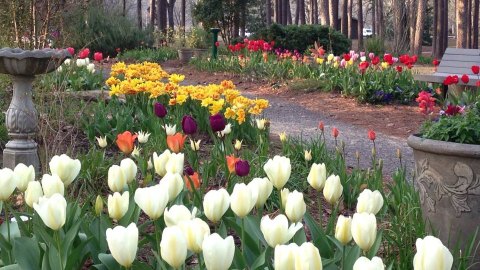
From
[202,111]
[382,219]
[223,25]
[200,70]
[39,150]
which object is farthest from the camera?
[223,25]

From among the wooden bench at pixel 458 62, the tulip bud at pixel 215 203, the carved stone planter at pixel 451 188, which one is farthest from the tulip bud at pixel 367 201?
the wooden bench at pixel 458 62

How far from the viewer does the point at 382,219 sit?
383 centimetres

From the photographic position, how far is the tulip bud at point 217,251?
161 cm

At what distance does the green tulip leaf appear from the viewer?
7.11 feet

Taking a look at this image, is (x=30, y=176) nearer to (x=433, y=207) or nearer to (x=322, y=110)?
(x=433, y=207)

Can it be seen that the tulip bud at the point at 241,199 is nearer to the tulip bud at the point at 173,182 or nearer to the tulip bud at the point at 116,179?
the tulip bud at the point at 173,182

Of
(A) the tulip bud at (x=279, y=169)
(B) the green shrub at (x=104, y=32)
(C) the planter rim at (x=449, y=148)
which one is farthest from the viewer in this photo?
(B) the green shrub at (x=104, y=32)

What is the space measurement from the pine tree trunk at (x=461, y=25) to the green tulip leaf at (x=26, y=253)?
65.3 ft

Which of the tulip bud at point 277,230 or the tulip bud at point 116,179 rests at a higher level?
the tulip bud at point 116,179

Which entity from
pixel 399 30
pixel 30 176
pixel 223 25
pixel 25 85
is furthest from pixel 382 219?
pixel 399 30

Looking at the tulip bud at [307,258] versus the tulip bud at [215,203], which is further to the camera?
the tulip bud at [215,203]

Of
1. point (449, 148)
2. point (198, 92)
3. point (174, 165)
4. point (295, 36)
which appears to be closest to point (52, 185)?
point (174, 165)

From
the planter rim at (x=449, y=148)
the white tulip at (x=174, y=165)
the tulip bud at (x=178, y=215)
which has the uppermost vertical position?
the white tulip at (x=174, y=165)

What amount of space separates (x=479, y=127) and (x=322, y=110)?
7.06 meters
